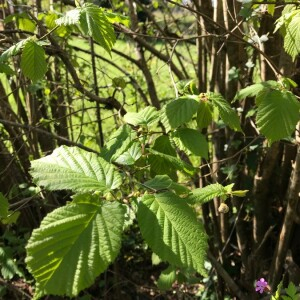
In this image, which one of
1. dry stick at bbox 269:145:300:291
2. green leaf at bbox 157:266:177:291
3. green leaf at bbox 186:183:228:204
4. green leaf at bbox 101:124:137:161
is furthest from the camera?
green leaf at bbox 157:266:177:291

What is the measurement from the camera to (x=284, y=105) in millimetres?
1358

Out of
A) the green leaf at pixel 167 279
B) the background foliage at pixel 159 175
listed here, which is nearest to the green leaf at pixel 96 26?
the background foliage at pixel 159 175

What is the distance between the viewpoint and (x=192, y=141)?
1.30 meters

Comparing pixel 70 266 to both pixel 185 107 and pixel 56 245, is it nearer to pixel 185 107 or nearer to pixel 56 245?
pixel 56 245

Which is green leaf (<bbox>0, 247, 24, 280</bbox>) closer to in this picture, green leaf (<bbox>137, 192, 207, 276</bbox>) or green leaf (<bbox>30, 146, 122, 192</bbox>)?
green leaf (<bbox>30, 146, 122, 192</bbox>)

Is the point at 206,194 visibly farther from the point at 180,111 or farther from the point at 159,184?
the point at 180,111

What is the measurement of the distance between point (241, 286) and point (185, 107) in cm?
180

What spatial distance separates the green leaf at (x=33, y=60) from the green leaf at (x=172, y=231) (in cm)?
69

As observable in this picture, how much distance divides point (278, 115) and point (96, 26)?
652 mm

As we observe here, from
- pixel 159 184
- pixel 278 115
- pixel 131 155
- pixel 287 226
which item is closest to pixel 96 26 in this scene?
pixel 131 155

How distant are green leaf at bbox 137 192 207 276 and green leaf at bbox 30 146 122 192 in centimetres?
10

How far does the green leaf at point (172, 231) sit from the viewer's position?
33.2 inches

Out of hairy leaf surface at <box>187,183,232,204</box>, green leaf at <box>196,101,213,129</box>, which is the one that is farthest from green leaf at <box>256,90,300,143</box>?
hairy leaf surface at <box>187,183,232,204</box>

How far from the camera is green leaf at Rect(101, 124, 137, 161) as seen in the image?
1.22 meters
